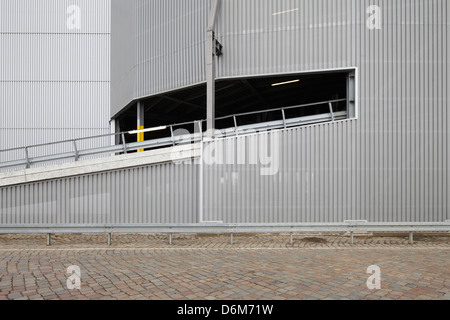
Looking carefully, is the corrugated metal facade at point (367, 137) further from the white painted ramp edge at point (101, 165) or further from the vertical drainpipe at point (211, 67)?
the vertical drainpipe at point (211, 67)

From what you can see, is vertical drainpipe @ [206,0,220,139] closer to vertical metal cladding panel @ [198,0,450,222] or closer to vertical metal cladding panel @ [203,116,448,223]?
vertical metal cladding panel @ [203,116,448,223]

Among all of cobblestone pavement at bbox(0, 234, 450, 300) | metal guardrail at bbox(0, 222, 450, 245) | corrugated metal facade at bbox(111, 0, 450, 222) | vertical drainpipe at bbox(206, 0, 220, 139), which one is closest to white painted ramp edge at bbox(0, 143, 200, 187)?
vertical drainpipe at bbox(206, 0, 220, 139)

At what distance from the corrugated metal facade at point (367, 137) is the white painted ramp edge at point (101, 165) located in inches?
45.8

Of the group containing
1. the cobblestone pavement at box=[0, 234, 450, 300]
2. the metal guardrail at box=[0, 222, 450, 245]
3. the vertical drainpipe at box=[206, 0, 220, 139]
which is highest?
the vertical drainpipe at box=[206, 0, 220, 139]

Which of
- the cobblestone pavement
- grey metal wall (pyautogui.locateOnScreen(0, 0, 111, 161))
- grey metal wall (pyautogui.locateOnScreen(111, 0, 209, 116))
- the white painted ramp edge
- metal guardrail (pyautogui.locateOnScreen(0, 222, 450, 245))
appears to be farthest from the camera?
grey metal wall (pyautogui.locateOnScreen(0, 0, 111, 161))

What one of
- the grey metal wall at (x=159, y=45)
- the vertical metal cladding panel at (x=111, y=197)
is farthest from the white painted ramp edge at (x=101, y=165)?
the grey metal wall at (x=159, y=45)

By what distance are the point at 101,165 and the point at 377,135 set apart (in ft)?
32.5

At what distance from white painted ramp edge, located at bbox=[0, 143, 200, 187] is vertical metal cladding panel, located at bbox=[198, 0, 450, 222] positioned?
48.1 inches

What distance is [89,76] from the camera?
17391mm

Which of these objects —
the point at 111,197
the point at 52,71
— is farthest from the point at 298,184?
the point at 52,71

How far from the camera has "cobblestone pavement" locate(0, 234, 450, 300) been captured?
4566 millimetres

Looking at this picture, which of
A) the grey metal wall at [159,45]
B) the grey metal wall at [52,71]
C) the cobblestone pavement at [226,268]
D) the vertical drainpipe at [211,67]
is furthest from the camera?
the grey metal wall at [52,71]

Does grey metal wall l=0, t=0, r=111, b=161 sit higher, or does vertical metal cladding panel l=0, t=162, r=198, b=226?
grey metal wall l=0, t=0, r=111, b=161

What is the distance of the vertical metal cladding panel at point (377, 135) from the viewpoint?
10.1m
